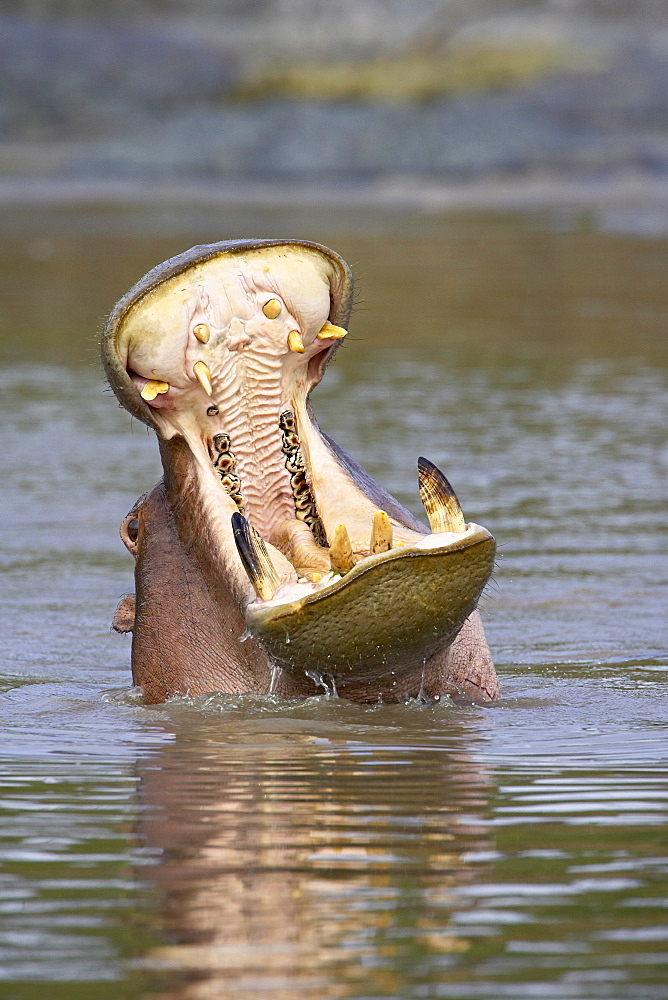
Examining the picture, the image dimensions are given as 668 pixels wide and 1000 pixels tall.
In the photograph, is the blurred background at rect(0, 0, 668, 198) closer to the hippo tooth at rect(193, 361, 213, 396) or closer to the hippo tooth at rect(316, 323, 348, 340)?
the hippo tooth at rect(316, 323, 348, 340)

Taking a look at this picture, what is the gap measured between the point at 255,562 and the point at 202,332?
2.04ft

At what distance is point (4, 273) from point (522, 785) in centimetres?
1536

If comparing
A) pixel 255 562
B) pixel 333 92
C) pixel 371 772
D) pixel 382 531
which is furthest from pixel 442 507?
pixel 333 92

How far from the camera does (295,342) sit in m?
4.26

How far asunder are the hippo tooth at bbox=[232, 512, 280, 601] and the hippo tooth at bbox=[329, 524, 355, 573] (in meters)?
0.14

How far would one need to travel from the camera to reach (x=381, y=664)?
12.8ft

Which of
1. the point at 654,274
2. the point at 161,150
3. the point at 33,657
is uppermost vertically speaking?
the point at 161,150

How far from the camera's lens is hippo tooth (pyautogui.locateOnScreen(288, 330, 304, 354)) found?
13.9 ft

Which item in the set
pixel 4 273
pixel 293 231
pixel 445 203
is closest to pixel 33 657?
pixel 4 273

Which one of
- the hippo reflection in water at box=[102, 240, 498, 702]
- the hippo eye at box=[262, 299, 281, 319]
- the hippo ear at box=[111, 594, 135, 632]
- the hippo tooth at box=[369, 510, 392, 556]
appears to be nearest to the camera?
the hippo tooth at box=[369, 510, 392, 556]

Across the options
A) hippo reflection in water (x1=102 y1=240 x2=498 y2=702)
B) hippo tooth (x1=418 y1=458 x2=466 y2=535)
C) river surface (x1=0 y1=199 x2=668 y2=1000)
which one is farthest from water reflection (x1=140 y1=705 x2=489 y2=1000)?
hippo tooth (x1=418 y1=458 x2=466 y2=535)

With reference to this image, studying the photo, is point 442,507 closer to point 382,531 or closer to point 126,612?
point 382,531

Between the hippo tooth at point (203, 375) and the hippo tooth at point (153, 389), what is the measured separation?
0.25 feet

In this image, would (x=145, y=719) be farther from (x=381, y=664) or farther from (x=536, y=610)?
(x=536, y=610)
